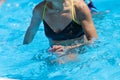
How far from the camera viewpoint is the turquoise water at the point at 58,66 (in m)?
5.10

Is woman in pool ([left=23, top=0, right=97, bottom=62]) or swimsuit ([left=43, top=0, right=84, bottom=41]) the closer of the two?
woman in pool ([left=23, top=0, right=97, bottom=62])

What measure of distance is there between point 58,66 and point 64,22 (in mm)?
621

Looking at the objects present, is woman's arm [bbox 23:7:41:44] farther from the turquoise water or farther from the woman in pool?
the turquoise water

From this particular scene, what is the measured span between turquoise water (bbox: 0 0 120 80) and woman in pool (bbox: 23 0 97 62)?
0.81ft

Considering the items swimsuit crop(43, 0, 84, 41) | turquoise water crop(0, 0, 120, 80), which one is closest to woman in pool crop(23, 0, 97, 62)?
swimsuit crop(43, 0, 84, 41)

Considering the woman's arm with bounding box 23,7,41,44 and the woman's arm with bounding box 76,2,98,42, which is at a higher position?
the woman's arm with bounding box 23,7,41,44

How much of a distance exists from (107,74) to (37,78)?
954 mm

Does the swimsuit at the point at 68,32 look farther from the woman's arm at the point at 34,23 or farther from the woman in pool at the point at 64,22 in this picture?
the woman's arm at the point at 34,23

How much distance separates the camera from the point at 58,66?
5.16m

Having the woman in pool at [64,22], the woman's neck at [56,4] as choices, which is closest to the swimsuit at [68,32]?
the woman in pool at [64,22]

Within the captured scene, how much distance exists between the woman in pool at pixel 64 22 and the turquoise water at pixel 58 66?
25 cm

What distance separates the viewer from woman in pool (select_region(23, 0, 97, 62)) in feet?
16.1

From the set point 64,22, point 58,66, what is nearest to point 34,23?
point 64,22

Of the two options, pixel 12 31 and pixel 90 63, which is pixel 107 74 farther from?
pixel 12 31
